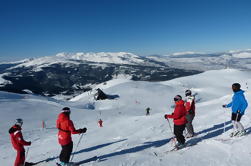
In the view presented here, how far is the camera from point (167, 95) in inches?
2734

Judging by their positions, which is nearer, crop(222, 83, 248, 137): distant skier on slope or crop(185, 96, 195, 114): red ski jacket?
crop(222, 83, 248, 137): distant skier on slope

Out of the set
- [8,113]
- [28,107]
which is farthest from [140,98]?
[8,113]

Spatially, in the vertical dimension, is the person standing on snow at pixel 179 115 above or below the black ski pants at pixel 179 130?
above

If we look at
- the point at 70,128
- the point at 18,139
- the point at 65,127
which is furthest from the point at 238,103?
the point at 18,139

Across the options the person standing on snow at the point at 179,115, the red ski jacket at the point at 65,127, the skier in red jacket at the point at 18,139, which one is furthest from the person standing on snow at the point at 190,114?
the skier in red jacket at the point at 18,139

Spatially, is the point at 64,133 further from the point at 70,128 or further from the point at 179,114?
the point at 179,114

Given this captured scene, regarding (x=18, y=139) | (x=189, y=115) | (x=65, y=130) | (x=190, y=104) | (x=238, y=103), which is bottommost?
Result: (x=189, y=115)

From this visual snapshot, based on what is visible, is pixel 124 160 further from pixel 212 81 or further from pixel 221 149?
pixel 212 81

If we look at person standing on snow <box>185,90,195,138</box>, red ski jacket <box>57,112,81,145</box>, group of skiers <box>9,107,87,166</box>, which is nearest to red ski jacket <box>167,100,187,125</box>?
person standing on snow <box>185,90,195,138</box>

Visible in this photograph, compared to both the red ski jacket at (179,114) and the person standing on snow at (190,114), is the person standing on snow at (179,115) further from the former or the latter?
the person standing on snow at (190,114)

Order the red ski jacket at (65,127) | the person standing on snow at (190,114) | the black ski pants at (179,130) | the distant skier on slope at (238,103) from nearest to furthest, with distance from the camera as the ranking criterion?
the red ski jacket at (65,127) < the black ski pants at (179,130) < the distant skier on slope at (238,103) < the person standing on snow at (190,114)

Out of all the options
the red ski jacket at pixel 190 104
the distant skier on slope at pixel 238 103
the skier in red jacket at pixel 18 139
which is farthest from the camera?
Result: the red ski jacket at pixel 190 104

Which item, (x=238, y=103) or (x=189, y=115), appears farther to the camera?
(x=189, y=115)

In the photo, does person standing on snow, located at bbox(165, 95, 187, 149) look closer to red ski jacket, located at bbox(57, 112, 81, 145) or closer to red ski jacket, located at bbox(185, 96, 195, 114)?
red ski jacket, located at bbox(185, 96, 195, 114)
